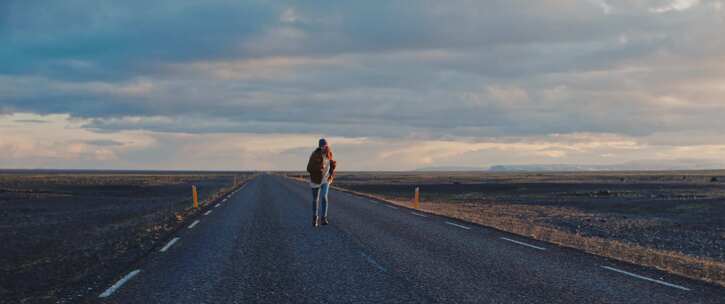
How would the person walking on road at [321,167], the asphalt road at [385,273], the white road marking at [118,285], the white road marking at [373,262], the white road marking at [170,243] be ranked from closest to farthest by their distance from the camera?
1. the asphalt road at [385,273]
2. the white road marking at [118,285]
3. the white road marking at [373,262]
4. the white road marking at [170,243]
5. the person walking on road at [321,167]

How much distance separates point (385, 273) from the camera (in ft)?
29.6

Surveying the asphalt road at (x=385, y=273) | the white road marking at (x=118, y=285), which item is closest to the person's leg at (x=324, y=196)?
the asphalt road at (x=385, y=273)

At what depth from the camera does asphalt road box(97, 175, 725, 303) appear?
7.50m

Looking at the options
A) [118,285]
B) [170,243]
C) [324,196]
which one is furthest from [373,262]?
[324,196]

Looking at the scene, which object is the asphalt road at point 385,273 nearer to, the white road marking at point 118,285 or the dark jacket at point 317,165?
the white road marking at point 118,285

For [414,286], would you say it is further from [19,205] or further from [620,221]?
[19,205]

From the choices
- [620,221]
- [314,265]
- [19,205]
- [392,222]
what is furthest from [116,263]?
[19,205]

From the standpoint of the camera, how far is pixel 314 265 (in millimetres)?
9781

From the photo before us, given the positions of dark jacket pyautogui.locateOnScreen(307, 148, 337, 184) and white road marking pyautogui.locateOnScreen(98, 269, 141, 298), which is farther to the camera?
dark jacket pyautogui.locateOnScreen(307, 148, 337, 184)

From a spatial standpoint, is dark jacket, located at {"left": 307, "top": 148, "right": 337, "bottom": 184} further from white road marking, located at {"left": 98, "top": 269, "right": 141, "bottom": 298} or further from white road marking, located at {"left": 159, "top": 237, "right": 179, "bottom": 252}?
white road marking, located at {"left": 98, "top": 269, "right": 141, "bottom": 298}

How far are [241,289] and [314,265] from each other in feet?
6.75

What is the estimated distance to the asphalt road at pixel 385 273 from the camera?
750cm

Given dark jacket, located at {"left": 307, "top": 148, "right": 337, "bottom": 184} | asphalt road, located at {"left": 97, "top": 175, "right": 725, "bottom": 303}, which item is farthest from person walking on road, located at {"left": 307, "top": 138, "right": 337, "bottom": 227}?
asphalt road, located at {"left": 97, "top": 175, "right": 725, "bottom": 303}

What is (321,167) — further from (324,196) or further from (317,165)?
(324,196)
